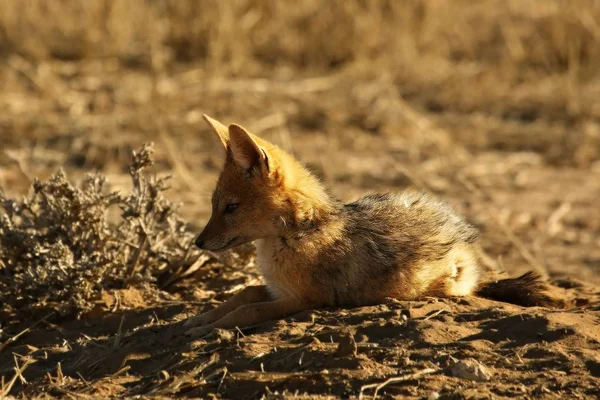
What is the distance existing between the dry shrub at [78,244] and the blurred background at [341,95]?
2.78 m

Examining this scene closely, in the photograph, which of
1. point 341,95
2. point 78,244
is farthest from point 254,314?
point 341,95

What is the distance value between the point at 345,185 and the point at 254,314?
5703 mm

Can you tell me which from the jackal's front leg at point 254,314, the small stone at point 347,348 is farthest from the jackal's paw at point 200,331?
the small stone at point 347,348

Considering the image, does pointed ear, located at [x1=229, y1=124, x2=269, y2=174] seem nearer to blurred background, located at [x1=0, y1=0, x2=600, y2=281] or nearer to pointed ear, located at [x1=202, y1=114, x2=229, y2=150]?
pointed ear, located at [x1=202, y1=114, x2=229, y2=150]

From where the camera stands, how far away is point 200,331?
217 inches

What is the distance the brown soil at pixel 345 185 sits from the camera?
16.2ft

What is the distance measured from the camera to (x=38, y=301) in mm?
6355

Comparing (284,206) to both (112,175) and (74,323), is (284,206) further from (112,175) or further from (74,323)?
(112,175)

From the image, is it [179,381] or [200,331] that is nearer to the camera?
[179,381]

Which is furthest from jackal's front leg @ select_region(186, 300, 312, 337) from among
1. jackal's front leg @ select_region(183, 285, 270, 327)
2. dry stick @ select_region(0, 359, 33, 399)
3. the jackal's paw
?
dry stick @ select_region(0, 359, 33, 399)

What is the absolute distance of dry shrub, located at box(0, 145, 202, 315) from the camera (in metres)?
6.32

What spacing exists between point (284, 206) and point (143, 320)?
1259mm

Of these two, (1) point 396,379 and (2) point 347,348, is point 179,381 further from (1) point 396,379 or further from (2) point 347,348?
(1) point 396,379

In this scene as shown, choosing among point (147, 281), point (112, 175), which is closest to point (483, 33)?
point (112, 175)
